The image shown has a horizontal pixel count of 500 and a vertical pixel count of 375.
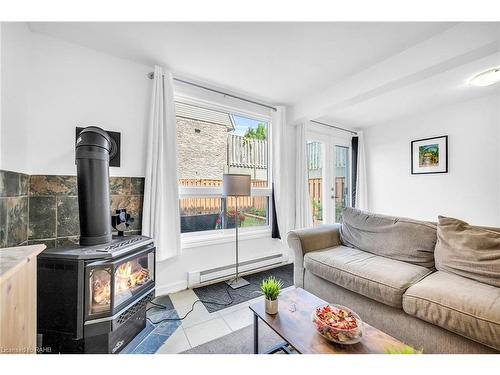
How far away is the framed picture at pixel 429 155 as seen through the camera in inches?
126

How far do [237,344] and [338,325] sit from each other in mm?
849

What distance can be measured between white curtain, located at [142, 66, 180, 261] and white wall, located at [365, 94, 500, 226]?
379 cm

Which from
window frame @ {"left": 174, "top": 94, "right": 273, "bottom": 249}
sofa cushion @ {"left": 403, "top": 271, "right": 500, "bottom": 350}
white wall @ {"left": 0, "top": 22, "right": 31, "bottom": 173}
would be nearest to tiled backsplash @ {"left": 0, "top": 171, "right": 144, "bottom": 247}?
white wall @ {"left": 0, "top": 22, "right": 31, "bottom": 173}

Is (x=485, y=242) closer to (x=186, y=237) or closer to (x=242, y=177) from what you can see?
(x=242, y=177)

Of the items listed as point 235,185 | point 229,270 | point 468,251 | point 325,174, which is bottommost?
point 229,270

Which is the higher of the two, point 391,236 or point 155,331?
point 391,236

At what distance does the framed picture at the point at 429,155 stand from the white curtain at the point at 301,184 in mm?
1910

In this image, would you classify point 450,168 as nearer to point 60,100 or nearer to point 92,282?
point 92,282

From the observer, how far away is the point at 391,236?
1.94 m

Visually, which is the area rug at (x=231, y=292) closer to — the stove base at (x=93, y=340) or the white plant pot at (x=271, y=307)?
the stove base at (x=93, y=340)

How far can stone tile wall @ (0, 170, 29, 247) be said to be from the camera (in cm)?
130

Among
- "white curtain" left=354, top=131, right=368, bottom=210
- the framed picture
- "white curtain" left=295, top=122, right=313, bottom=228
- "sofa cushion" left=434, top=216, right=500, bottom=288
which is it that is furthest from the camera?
"white curtain" left=354, top=131, right=368, bottom=210

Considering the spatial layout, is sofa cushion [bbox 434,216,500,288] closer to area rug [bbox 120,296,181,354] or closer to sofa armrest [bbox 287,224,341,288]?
sofa armrest [bbox 287,224,341,288]

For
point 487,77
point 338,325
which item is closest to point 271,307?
point 338,325
